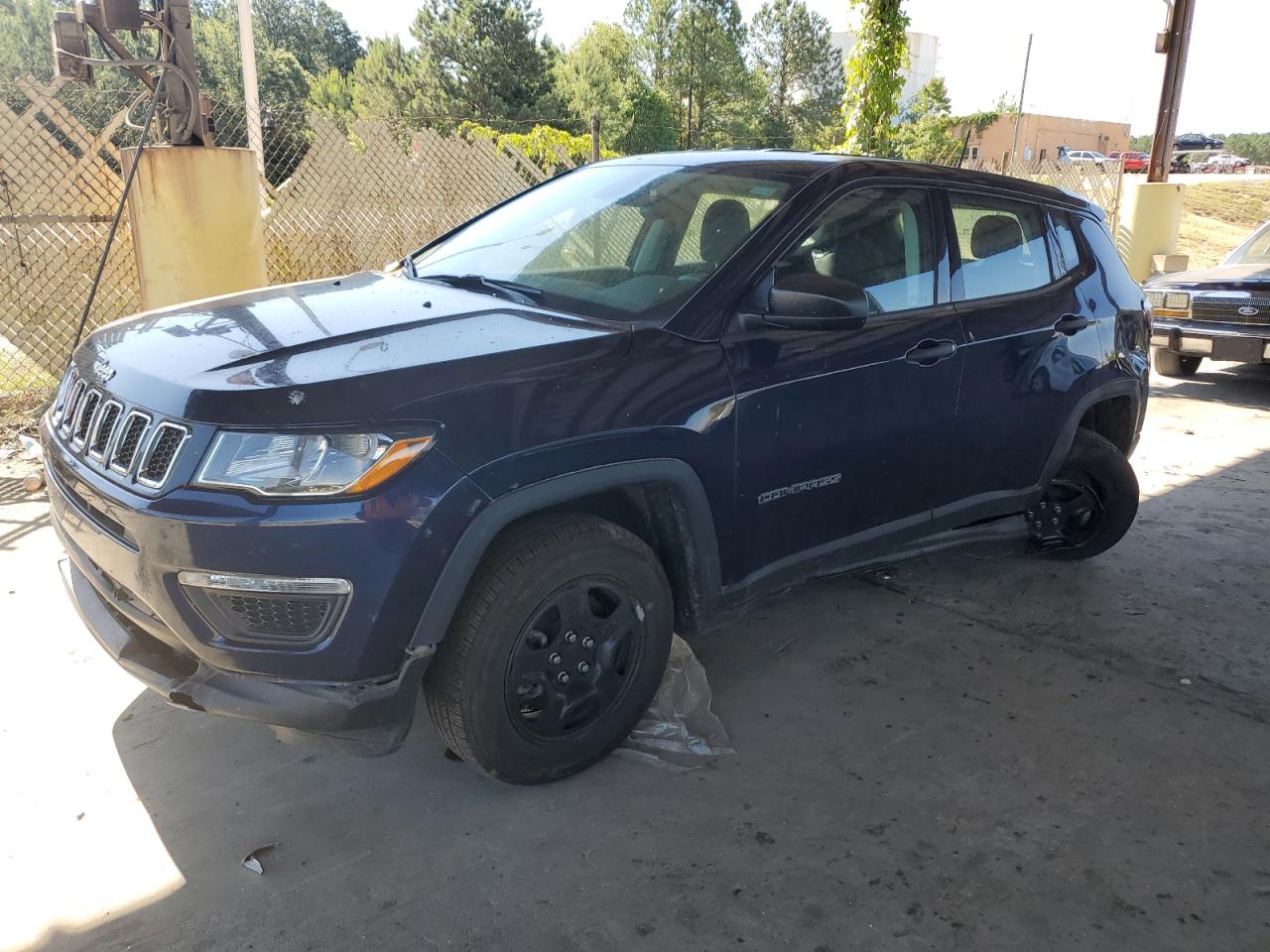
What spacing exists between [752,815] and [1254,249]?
9005 millimetres

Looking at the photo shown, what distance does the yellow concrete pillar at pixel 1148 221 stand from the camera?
1291 centimetres

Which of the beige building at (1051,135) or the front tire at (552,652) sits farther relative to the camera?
the beige building at (1051,135)

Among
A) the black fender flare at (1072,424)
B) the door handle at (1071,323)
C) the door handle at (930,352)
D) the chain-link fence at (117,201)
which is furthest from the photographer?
the chain-link fence at (117,201)

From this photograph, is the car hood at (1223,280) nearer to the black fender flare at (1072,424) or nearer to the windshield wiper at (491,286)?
the black fender flare at (1072,424)

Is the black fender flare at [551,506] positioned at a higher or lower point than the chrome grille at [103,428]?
lower

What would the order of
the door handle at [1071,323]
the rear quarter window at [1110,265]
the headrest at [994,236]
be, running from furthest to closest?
the rear quarter window at [1110,265]
the door handle at [1071,323]
the headrest at [994,236]

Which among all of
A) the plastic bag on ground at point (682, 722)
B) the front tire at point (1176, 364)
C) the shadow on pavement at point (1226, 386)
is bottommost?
the shadow on pavement at point (1226, 386)

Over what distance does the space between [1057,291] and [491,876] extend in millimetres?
3170

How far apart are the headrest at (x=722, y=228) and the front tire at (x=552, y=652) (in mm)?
985

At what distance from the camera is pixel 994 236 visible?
13.0 ft

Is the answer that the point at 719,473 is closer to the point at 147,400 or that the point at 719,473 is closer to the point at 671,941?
the point at 671,941

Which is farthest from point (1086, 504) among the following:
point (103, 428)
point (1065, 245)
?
point (103, 428)

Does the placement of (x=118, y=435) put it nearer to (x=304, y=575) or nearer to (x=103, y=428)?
(x=103, y=428)

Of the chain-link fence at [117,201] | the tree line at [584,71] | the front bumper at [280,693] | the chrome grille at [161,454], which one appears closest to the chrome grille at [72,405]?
the front bumper at [280,693]
